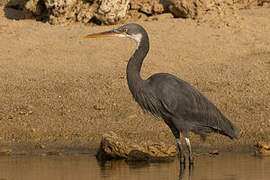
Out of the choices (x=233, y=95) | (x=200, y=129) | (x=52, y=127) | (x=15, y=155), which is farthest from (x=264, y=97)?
(x=15, y=155)

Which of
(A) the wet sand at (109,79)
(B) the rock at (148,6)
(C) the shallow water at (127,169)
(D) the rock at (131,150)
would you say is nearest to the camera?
(C) the shallow water at (127,169)

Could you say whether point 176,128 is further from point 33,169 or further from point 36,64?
point 36,64

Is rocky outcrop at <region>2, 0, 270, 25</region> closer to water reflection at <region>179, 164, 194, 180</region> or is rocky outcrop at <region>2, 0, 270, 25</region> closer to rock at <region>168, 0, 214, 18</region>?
rock at <region>168, 0, 214, 18</region>

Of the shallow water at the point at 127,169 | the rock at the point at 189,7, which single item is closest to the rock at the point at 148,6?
the rock at the point at 189,7

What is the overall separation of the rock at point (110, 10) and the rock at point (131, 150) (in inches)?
233

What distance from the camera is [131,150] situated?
26.8 ft

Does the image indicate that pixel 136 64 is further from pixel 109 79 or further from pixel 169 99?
pixel 109 79

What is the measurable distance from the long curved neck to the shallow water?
1.01m

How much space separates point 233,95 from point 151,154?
289cm

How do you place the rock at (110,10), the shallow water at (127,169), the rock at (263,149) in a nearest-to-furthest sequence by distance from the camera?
the shallow water at (127,169) < the rock at (263,149) < the rock at (110,10)

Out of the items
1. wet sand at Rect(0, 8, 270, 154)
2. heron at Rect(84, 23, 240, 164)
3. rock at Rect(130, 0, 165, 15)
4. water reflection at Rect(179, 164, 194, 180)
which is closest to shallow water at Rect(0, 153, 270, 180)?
water reflection at Rect(179, 164, 194, 180)

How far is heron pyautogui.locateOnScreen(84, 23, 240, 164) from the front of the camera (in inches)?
301

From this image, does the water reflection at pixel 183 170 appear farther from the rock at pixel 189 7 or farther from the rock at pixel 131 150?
the rock at pixel 189 7

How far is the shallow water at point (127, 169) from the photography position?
23.1 feet
